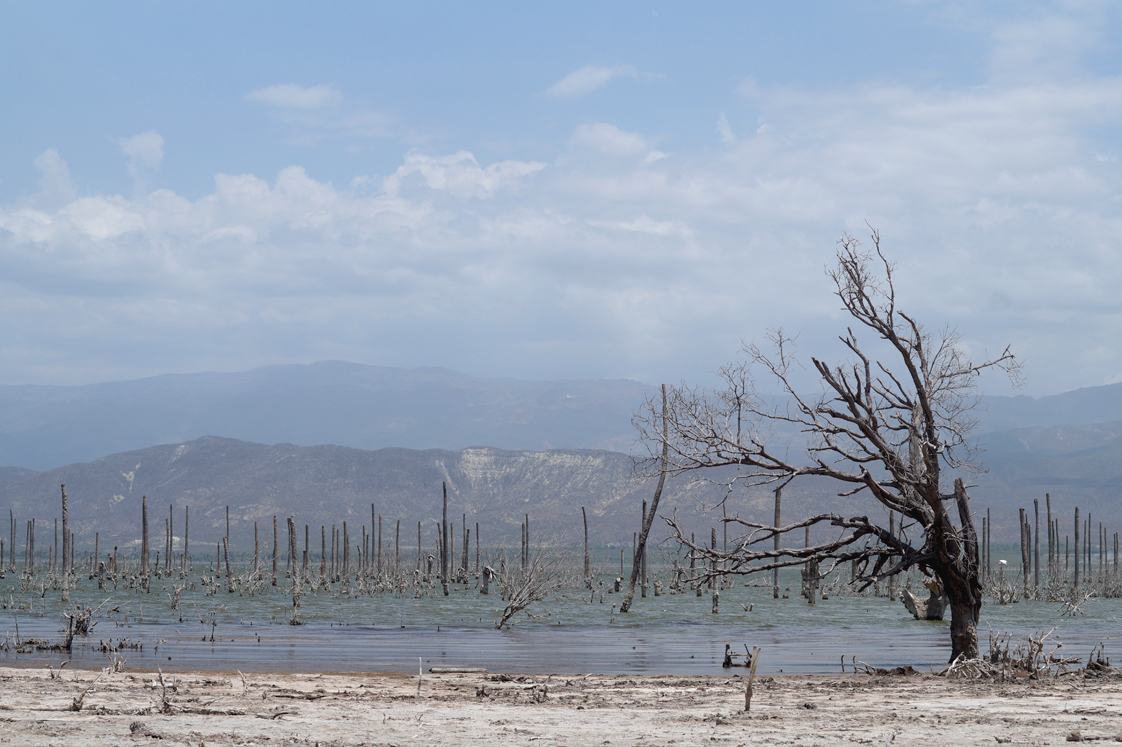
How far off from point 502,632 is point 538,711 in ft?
53.6

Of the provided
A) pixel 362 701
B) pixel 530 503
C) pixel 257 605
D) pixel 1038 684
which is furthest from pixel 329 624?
pixel 530 503

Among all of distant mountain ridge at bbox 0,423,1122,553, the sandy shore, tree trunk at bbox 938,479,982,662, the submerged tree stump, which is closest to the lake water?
the submerged tree stump

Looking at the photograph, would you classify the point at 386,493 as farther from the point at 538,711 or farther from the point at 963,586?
the point at 538,711

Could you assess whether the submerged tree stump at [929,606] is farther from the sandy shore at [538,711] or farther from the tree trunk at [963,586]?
the sandy shore at [538,711]

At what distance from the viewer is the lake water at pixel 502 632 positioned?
66.3 feet

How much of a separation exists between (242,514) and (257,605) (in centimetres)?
13366

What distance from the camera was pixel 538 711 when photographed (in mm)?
12898

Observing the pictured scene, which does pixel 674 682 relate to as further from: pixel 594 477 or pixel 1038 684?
pixel 594 477

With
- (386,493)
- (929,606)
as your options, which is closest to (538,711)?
(929,606)

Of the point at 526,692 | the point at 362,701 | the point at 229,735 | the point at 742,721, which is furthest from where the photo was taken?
the point at 526,692

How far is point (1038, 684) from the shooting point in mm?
15336

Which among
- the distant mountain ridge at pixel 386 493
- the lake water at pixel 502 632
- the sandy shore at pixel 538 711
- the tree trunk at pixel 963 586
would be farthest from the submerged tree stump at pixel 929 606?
the distant mountain ridge at pixel 386 493

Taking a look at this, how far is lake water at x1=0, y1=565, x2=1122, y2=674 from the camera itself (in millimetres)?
20219

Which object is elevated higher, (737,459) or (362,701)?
(737,459)
